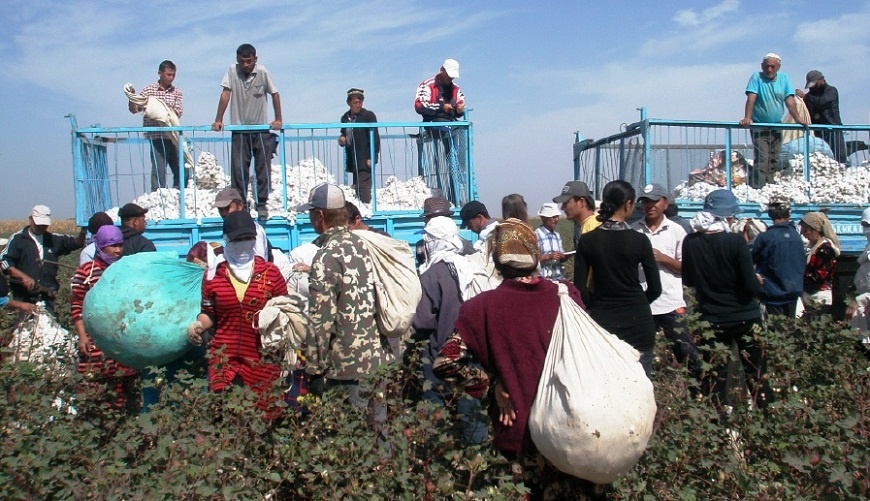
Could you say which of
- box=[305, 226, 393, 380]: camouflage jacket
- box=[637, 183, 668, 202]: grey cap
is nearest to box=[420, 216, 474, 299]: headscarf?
box=[305, 226, 393, 380]: camouflage jacket

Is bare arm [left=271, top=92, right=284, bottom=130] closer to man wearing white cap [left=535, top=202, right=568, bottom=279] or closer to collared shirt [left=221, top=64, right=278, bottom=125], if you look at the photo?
collared shirt [left=221, top=64, right=278, bottom=125]

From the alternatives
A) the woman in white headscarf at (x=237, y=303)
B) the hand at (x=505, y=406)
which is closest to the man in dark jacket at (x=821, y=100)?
the woman in white headscarf at (x=237, y=303)

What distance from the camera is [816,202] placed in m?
8.08

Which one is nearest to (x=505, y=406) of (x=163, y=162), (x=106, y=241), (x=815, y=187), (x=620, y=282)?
(x=620, y=282)

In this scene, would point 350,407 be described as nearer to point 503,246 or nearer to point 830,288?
point 503,246

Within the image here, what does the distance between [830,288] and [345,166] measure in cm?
460

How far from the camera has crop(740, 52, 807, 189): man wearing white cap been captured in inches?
320

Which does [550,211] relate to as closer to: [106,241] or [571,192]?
[571,192]

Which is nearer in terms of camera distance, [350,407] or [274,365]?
[350,407]

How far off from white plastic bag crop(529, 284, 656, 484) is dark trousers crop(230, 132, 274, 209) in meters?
4.93

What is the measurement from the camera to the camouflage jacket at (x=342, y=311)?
151 inches

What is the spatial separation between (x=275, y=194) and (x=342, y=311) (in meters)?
3.70

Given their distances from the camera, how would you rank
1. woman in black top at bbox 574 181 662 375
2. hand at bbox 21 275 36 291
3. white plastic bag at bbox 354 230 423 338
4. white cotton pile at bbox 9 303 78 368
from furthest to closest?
hand at bbox 21 275 36 291 → white cotton pile at bbox 9 303 78 368 → woman in black top at bbox 574 181 662 375 → white plastic bag at bbox 354 230 423 338

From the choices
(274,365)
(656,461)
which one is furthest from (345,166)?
(656,461)
